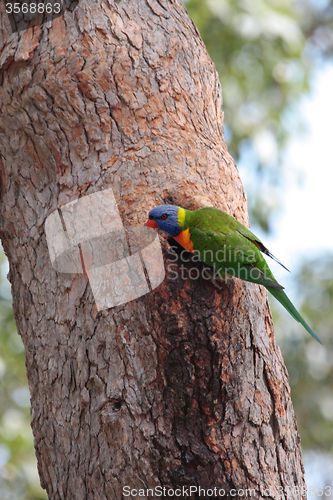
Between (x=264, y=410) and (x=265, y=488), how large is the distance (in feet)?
1.11

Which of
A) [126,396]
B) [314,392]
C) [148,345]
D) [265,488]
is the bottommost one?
[265,488]

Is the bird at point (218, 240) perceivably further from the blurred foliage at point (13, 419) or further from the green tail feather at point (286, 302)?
the blurred foliage at point (13, 419)

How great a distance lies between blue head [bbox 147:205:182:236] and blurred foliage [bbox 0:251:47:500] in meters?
3.43

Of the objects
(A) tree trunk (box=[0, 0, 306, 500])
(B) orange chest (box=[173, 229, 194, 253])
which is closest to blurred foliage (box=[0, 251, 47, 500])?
(A) tree trunk (box=[0, 0, 306, 500])

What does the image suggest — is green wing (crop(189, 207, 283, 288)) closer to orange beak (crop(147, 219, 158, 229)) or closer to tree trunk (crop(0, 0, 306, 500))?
tree trunk (crop(0, 0, 306, 500))

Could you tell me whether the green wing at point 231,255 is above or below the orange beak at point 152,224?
below

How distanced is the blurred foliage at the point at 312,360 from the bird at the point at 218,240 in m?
3.74

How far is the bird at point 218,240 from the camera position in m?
2.17

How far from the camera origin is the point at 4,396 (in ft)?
19.1

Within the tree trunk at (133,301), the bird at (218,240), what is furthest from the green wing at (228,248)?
the tree trunk at (133,301)

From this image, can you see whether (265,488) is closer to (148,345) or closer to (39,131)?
(148,345)

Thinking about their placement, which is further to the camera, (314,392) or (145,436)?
(314,392)

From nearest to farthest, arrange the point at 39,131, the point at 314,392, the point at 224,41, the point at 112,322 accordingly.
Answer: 1. the point at 112,322
2. the point at 39,131
3. the point at 224,41
4. the point at 314,392

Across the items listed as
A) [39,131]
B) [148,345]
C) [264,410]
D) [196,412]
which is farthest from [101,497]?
[39,131]
